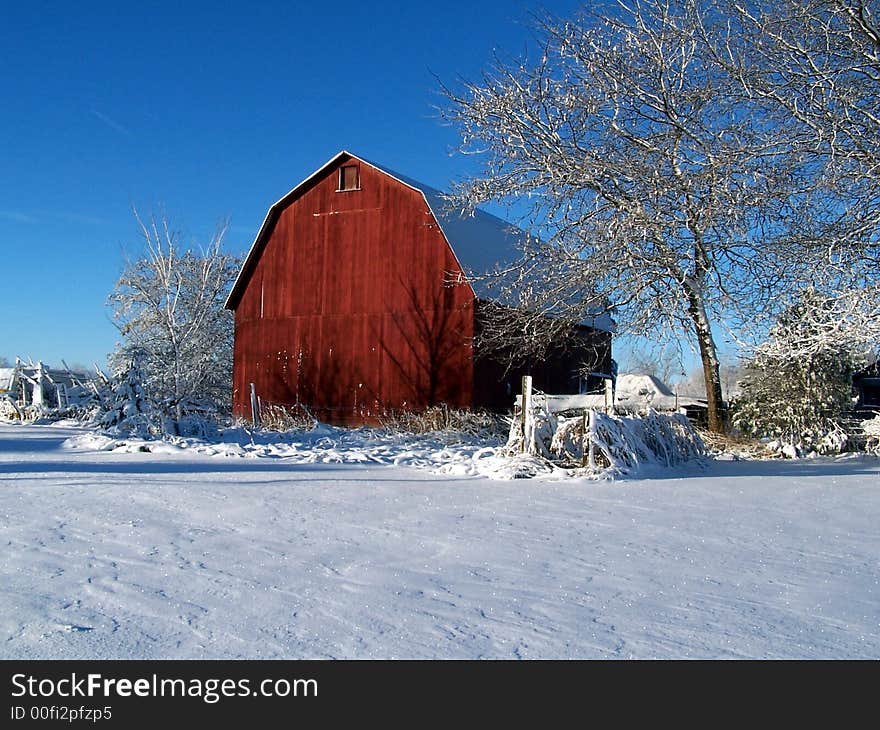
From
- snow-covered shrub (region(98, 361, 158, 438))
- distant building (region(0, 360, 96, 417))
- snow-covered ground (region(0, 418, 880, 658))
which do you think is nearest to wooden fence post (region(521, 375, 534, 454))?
snow-covered ground (region(0, 418, 880, 658))

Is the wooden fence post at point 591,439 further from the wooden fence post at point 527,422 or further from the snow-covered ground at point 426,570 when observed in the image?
the snow-covered ground at point 426,570

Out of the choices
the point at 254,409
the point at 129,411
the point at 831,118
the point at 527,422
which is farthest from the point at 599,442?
the point at 254,409

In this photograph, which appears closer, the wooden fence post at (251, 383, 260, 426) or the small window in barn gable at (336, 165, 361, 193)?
the wooden fence post at (251, 383, 260, 426)

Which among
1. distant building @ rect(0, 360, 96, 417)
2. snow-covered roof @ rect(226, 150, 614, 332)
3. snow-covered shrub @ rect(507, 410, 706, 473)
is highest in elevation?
snow-covered roof @ rect(226, 150, 614, 332)

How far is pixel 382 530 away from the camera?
6.35 m

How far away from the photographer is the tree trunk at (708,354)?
15.2m

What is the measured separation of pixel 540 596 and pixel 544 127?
11.2 metres

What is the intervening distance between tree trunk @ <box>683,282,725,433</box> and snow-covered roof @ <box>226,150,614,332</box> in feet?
11.3

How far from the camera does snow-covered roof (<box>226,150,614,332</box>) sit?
18578 millimetres

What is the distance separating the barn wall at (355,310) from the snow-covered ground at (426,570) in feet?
30.9

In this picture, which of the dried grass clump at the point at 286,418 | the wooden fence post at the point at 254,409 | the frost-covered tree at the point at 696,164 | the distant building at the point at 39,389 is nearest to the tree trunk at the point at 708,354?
the frost-covered tree at the point at 696,164

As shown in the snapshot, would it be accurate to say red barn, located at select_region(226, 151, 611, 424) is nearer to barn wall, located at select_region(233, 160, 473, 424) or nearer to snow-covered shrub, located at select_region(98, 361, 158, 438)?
barn wall, located at select_region(233, 160, 473, 424)

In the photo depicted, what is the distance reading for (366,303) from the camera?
65.2 feet
